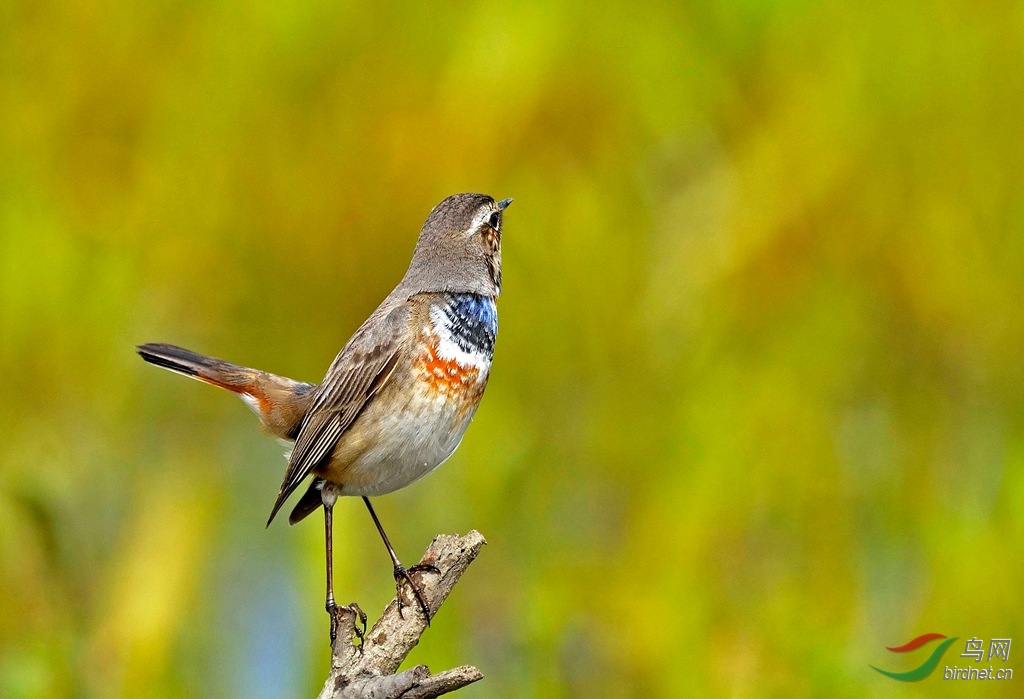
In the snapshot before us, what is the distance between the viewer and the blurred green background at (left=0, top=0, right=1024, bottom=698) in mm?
5047

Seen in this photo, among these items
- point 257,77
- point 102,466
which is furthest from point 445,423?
point 257,77

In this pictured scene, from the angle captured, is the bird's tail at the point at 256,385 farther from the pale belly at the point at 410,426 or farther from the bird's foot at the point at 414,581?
the bird's foot at the point at 414,581

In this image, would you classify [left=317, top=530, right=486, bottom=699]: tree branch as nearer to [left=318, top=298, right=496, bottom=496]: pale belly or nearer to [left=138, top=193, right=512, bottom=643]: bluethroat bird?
[left=138, top=193, right=512, bottom=643]: bluethroat bird

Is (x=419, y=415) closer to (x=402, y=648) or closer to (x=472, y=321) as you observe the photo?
(x=472, y=321)

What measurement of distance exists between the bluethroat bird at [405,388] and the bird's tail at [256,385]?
0.29ft

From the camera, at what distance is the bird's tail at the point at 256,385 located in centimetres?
409

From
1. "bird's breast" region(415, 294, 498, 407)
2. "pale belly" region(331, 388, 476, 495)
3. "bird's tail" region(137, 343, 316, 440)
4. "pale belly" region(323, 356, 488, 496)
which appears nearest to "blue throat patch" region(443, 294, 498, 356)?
"bird's breast" region(415, 294, 498, 407)

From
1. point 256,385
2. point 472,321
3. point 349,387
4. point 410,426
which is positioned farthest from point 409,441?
point 256,385

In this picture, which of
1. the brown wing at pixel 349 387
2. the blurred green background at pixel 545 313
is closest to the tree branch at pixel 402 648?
the brown wing at pixel 349 387

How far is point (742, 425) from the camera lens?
5.16 meters

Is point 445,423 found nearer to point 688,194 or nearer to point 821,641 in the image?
point 821,641

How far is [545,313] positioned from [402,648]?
8.58 ft

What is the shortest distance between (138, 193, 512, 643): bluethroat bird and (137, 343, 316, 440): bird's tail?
0.09 metres

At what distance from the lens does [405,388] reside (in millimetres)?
3689
